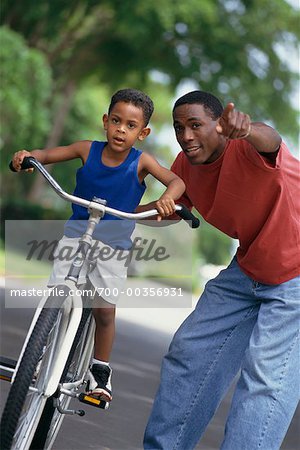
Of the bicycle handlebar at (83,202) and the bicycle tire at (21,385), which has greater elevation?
the bicycle handlebar at (83,202)

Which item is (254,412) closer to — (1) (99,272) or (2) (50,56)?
(1) (99,272)

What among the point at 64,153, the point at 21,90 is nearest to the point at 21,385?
the point at 64,153

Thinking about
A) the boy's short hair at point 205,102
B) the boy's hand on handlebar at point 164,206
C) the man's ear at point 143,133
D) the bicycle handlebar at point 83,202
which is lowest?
the bicycle handlebar at point 83,202

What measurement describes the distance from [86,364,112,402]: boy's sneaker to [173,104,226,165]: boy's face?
1.30 meters

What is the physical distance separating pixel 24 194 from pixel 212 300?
37408mm

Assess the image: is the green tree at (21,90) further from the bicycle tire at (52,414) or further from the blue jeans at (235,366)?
the blue jeans at (235,366)

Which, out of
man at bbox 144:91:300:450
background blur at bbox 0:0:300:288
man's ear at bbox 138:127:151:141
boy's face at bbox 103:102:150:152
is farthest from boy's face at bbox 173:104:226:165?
background blur at bbox 0:0:300:288

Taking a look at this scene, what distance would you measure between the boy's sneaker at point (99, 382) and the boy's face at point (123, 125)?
3.74 feet

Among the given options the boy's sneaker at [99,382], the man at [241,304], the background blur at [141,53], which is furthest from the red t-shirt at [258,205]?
the background blur at [141,53]

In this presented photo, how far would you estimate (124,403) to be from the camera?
8.16m

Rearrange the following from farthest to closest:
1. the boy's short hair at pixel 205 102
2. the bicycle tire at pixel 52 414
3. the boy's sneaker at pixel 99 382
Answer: the boy's sneaker at pixel 99 382
the bicycle tire at pixel 52 414
the boy's short hair at pixel 205 102

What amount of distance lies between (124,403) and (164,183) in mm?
3594

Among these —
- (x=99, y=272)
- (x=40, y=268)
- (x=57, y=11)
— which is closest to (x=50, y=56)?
(x=57, y=11)

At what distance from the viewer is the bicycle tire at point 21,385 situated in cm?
420
